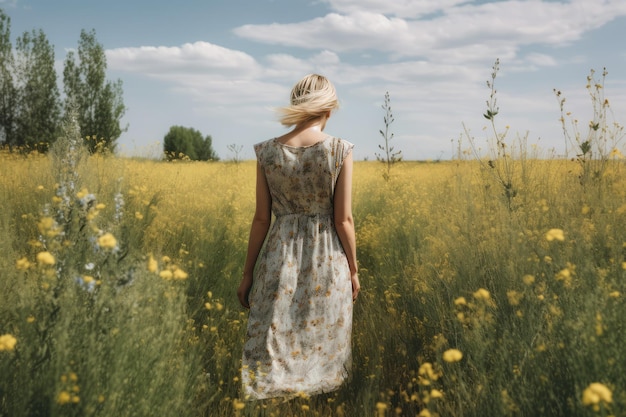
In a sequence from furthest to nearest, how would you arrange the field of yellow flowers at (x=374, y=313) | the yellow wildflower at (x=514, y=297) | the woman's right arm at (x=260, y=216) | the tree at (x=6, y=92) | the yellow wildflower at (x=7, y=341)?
the tree at (x=6, y=92) → the woman's right arm at (x=260, y=216) → the yellow wildflower at (x=514, y=297) → the field of yellow flowers at (x=374, y=313) → the yellow wildflower at (x=7, y=341)

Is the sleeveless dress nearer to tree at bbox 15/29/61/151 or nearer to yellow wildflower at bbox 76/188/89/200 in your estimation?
yellow wildflower at bbox 76/188/89/200

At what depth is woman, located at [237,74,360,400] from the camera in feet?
9.60

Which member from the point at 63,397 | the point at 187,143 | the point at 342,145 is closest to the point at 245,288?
the point at 342,145

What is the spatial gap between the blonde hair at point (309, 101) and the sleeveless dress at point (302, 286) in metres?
0.17

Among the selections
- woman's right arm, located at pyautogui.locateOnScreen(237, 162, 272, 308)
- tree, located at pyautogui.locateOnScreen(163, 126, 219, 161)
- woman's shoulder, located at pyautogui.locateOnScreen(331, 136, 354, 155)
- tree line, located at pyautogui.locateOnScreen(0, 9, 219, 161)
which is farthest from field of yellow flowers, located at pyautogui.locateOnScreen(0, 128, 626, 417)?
tree, located at pyautogui.locateOnScreen(163, 126, 219, 161)

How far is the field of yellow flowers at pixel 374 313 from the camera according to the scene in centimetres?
191

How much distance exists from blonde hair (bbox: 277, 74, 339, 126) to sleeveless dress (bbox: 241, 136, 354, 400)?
0.54 feet

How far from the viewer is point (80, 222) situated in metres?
2.40

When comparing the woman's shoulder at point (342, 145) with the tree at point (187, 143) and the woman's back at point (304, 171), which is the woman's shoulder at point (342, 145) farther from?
the tree at point (187, 143)

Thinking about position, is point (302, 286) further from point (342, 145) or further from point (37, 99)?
point (37, 99)

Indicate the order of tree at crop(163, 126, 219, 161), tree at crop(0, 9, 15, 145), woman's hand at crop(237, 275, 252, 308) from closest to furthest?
woman's hand at crop(237, 275, 252, 308), tree at crop(0, 9, 15, 145), tree at crop(163, 126, 219, 161)

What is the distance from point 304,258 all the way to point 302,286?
6.5 inches

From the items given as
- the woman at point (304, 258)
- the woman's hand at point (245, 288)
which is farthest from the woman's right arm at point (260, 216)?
the woman's hand at point (245, 288)

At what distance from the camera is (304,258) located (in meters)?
3.06
